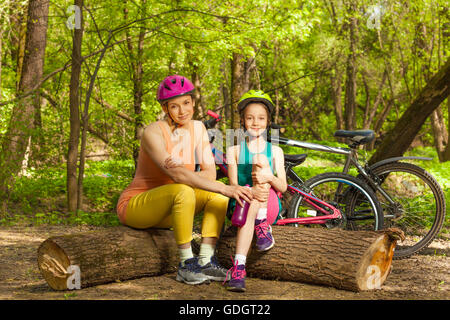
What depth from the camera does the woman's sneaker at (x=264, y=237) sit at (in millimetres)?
4168

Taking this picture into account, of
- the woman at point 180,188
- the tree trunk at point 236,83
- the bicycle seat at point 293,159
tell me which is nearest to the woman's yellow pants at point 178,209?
the woman at point 180,188

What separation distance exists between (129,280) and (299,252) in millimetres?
1345

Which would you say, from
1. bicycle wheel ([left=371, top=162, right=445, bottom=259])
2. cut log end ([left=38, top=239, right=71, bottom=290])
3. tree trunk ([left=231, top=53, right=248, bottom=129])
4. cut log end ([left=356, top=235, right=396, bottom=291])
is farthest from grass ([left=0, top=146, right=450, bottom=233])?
cut log end ([left=38, top=239, right=71, bottom=290])

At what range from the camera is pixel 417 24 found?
44.7ft

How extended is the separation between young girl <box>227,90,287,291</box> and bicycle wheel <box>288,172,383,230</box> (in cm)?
117

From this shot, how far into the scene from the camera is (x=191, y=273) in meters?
4.05

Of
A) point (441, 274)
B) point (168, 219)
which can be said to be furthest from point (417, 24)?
point (168, 219)

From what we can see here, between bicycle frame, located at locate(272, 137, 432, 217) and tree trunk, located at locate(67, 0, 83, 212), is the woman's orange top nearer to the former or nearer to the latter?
bicycle frame, located at locate(272, 137, 432, 217)

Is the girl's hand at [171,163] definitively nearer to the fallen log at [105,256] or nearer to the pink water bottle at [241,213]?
the pink water bottle at [241,213]

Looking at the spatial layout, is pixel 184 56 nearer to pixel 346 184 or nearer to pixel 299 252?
pixel 346 184

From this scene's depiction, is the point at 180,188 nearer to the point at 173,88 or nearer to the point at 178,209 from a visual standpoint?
the point at 178,209

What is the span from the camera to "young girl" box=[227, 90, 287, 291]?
3969 millimetres

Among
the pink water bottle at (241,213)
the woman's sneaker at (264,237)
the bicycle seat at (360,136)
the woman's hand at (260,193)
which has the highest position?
the bicycle seat at (360,136)

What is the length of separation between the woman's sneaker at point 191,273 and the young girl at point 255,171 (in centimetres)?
25
